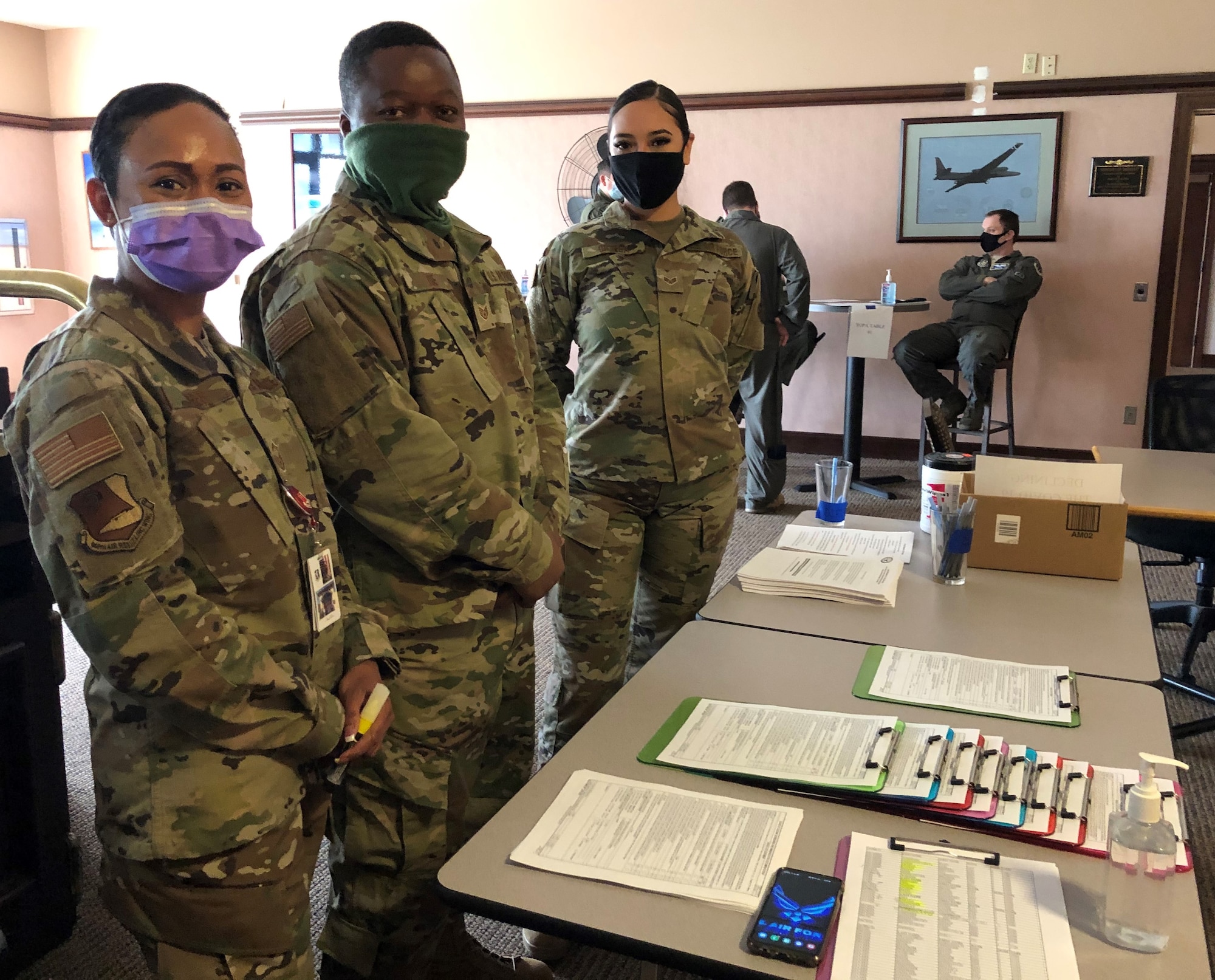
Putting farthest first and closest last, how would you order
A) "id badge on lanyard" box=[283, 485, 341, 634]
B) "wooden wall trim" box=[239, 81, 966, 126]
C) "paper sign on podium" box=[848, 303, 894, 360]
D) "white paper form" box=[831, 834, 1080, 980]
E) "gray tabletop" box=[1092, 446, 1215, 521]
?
"wooden wall trim" box=[239, 81, 966, 126]
"paper sign on podium" box=[848, 303, 894, 360]
"gray tabletop" box=[1092, 446, 1215, 521]
"id badge on lanyard" box=[283, 485, 341, 634]
"white paper form" box=[831, 834, 1080, 980]

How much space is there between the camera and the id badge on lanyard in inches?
44.1

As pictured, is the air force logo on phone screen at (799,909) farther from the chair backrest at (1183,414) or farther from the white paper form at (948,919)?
the chair backrest at (1183,414)

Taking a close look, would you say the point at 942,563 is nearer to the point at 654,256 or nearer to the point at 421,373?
the point at 654,256

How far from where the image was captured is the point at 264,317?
1300 millimetres

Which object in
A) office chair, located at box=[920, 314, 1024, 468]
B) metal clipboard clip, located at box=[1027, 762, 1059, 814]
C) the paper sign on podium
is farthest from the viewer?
office chair, located at box=[920, 314, 1024, 468]

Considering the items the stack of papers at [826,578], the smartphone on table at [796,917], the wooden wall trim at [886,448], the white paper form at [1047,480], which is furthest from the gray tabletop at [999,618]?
the wooden wall trim at [886,448]

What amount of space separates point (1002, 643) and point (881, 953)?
79cm

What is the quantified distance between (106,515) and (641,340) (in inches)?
48.8

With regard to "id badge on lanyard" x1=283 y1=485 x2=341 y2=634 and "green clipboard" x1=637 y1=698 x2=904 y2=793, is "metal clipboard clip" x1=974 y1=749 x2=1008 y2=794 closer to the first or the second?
"green clipboard" x1=637 y1=698 x2=904 y2=793

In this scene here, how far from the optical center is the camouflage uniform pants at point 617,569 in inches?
78.2

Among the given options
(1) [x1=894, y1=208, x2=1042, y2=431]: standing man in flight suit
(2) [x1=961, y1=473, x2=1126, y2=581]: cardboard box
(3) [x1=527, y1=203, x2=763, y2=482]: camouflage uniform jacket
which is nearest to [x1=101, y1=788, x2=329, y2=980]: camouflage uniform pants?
(3) [x1=527, y1=203, x2=763, y2=482]: camouflage uniform jacket

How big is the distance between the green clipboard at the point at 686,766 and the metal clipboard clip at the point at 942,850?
81mm

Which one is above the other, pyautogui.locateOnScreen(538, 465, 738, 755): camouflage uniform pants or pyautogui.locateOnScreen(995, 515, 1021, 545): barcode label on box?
pyautogui.locateOnScreen(995, 515, 1021, 545): barcode label on box

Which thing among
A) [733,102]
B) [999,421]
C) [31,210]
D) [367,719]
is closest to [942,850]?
[367,719]
